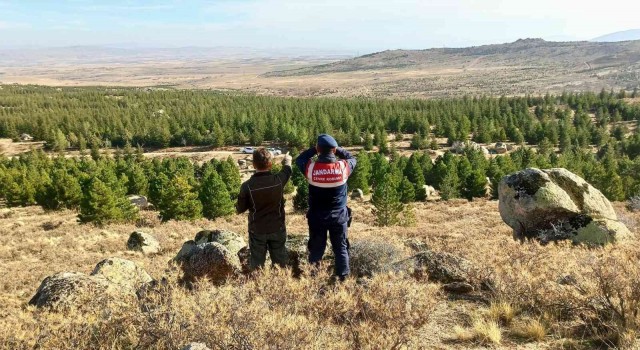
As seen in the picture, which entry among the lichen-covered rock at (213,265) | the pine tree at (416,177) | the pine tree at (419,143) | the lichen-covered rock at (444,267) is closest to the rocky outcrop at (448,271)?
the lichen-covered rock at (444,267)

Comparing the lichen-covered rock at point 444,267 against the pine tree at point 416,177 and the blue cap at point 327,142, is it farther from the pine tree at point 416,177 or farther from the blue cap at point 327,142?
the pine tree at point 416,177

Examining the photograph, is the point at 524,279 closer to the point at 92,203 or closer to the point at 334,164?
the point at 334,164

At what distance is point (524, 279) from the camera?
7238mm

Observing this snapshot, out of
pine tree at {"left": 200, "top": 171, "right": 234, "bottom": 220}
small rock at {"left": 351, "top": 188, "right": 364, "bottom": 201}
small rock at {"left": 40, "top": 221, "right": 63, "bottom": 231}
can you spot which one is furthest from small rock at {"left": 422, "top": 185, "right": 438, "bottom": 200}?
small rock at {"left": 40, "top": 221, "right": 63, "bottom": 231}

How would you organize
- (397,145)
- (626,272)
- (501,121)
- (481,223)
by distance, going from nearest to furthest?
(626,272) → (481,223) → (397,145) → (501,121)

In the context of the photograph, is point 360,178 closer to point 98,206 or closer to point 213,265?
point 98,206

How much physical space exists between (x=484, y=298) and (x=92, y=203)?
31002 millimetres

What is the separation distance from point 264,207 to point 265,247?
799 millimetres

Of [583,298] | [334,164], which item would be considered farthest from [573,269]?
[334,164]

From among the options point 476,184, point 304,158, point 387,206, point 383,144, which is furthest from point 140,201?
point 383,144

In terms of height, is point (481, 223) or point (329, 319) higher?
point (329, 319)

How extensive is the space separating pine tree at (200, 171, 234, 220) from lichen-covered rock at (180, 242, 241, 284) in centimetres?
2754

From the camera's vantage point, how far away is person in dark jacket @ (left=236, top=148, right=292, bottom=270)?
24.9 feet

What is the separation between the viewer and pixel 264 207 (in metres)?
7.77
